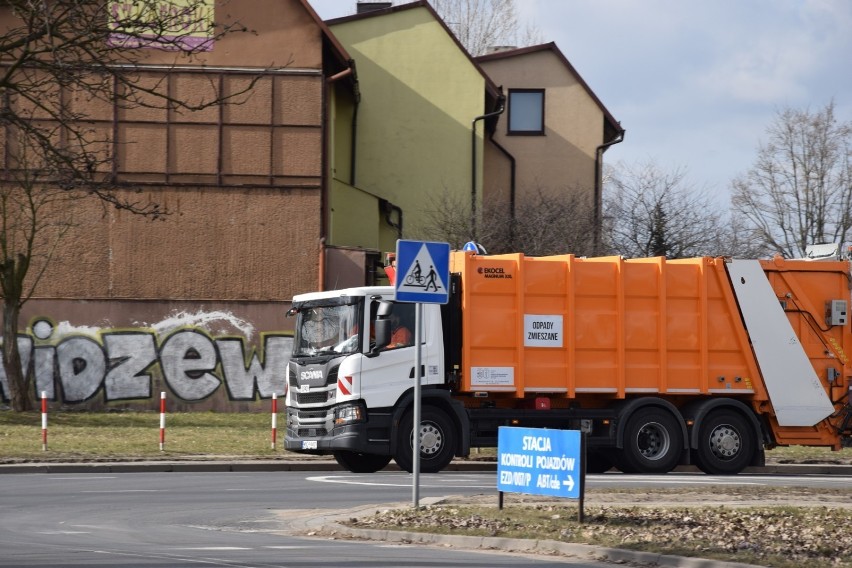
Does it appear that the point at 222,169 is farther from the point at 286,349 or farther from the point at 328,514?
the point at 328,514

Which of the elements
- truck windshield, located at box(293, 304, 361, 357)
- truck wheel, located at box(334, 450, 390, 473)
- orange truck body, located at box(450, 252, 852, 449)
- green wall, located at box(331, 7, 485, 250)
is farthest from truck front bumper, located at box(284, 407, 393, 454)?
green wall, located at box(331, 7, 485, 250)

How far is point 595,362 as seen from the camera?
21156 mm

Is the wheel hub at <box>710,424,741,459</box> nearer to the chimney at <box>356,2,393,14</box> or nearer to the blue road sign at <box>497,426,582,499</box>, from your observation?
the blue road sign at <box>497,426,582,499</box>

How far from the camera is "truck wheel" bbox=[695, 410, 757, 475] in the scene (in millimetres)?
21500

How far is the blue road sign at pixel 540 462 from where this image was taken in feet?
42.3

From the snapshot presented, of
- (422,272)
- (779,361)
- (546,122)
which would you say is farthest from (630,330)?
(546,122)

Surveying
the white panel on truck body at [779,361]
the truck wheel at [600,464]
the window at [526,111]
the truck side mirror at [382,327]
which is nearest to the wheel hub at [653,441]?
the truck wheel at [600,464]

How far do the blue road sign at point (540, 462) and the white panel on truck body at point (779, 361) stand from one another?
8944mm

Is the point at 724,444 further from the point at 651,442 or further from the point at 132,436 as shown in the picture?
the point at 132,436

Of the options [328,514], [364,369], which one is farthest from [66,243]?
Answer: [328,514]

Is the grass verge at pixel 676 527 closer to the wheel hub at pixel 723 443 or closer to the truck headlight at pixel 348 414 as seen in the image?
the truck headlight at pixel 348 414

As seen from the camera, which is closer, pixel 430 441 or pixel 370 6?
pixel 430 441

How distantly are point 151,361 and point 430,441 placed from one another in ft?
49.5

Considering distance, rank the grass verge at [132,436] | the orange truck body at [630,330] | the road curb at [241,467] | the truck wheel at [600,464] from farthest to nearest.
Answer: the grass verge at [132,436] < the truck wheel at [600,464] < the road curb at [241,467] < the orange truck body at [630,330]
